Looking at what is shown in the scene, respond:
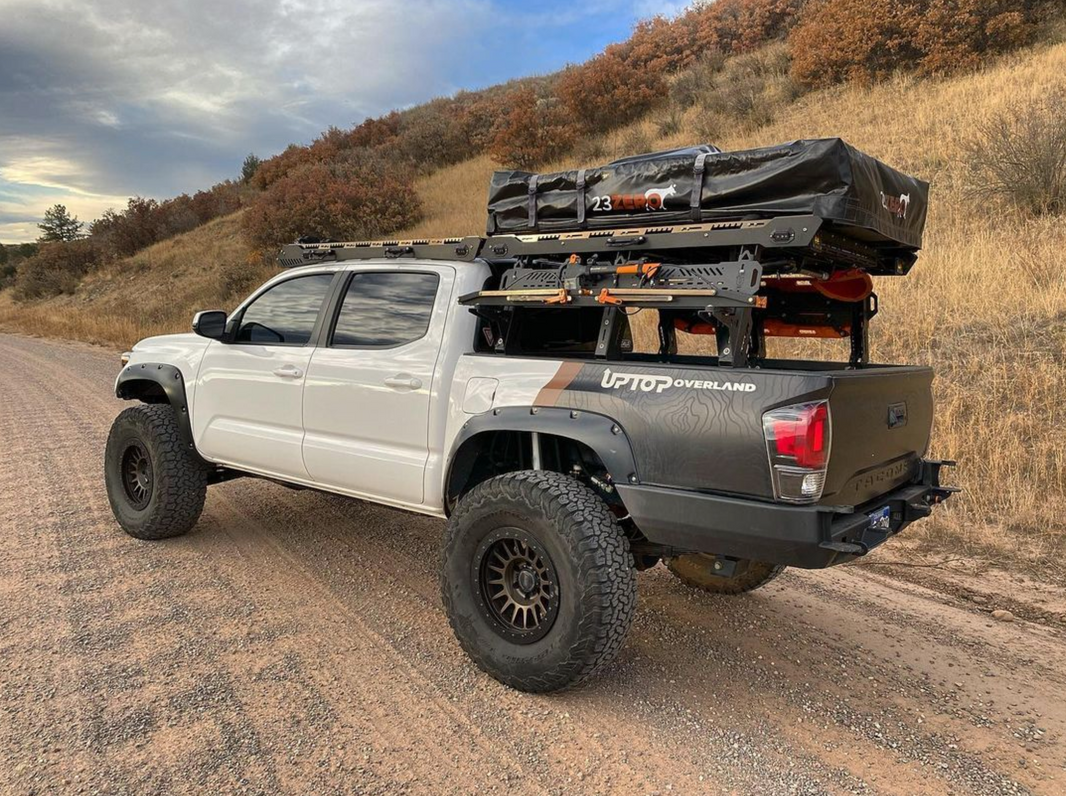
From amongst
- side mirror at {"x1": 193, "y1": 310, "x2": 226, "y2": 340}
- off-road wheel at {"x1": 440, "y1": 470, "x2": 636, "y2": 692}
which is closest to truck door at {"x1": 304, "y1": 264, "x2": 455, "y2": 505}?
off-road wheel at {"x1": 440, "y1": 470, "x2": 636, "y2": 692}

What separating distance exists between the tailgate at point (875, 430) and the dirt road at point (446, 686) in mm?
904

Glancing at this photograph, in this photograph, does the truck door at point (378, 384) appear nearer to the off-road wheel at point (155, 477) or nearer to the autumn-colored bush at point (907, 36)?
the off-road wheel at point (155, 477)

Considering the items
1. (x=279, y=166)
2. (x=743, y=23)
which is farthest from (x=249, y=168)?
(x=743, y=23)

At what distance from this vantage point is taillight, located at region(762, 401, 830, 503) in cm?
260

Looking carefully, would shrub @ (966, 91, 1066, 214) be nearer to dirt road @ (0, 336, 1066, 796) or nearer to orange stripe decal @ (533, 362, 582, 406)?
dirt road @ (0, 336, 1066, 796)

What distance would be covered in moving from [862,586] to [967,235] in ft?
22.1

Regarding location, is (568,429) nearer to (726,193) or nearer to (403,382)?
(403,382)

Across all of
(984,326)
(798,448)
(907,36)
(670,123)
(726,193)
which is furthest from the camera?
(670,123)

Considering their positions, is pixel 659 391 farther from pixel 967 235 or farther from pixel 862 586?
pixel 967 235

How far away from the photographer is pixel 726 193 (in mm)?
3018

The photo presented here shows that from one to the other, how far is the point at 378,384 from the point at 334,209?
18.4m

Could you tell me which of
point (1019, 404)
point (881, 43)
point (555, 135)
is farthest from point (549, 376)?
point (555, 135)

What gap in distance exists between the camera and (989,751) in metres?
2.73

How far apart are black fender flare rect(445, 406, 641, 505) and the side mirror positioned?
2.00m
